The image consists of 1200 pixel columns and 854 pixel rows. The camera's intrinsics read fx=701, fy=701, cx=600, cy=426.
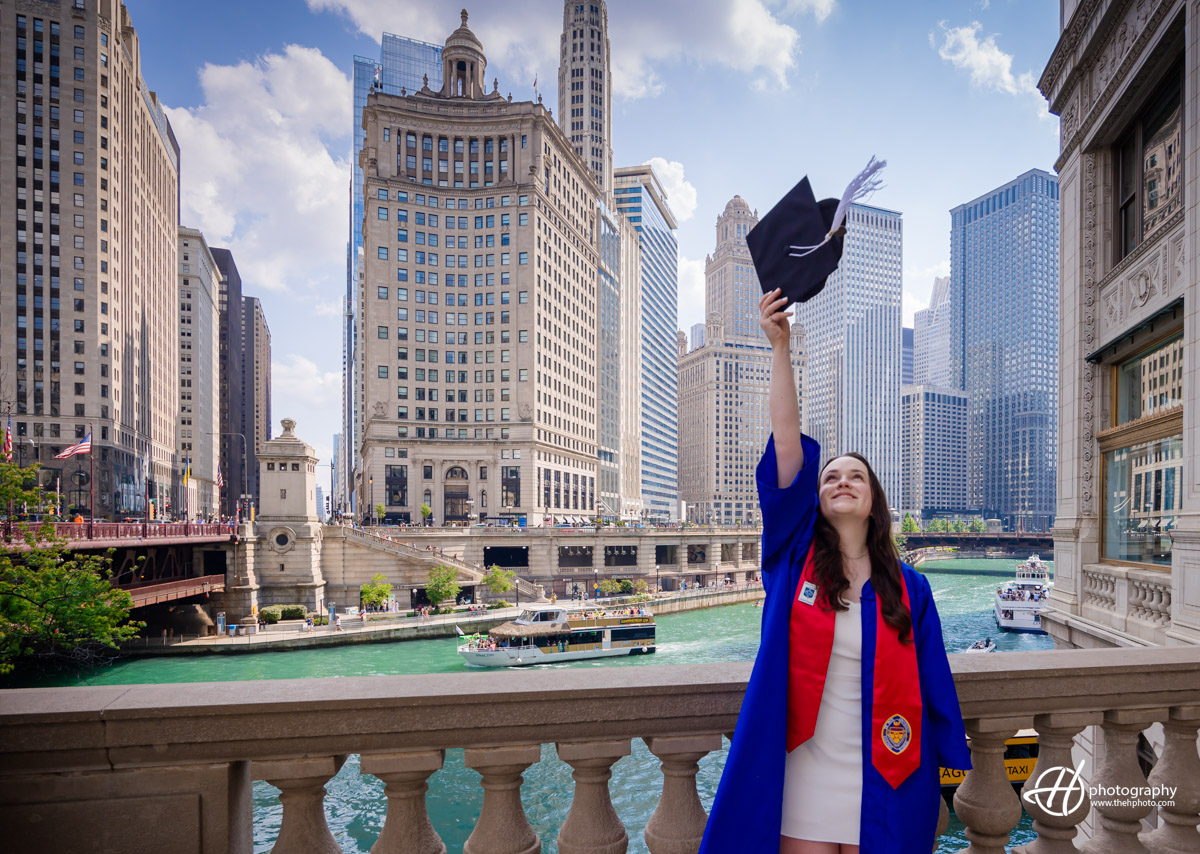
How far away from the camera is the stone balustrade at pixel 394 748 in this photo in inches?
119

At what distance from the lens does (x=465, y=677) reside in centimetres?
345

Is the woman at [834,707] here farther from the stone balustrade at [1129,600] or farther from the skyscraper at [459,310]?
the skyscraper at [459,310]

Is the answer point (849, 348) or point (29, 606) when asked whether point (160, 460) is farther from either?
point (849, 348)

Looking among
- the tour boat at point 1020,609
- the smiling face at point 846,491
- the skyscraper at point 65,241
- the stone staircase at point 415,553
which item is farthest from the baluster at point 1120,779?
the skyscraper at point 65,241

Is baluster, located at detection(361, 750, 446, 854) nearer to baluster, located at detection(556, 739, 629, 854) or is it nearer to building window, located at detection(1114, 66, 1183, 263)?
baluster, located at detection(556, 739, 629, 854)

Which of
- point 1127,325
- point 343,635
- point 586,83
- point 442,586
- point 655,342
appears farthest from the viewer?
point 655,342

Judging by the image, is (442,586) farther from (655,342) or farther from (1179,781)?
(655,342)

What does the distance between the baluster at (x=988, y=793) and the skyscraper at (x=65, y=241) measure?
9293cm

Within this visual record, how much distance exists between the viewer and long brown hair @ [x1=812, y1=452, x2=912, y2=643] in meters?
3.15

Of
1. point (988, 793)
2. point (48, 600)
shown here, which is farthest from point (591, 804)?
point (48, 600)

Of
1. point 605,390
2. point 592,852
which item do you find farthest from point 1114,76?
point 605,390

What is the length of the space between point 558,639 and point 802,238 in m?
42.7

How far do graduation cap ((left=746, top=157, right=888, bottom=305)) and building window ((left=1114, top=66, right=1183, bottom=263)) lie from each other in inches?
413

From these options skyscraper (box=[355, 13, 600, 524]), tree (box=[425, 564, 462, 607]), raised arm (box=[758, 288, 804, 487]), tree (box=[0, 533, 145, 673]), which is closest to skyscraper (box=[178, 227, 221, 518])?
skyscraper (box=[355, 13, 600, 524])
